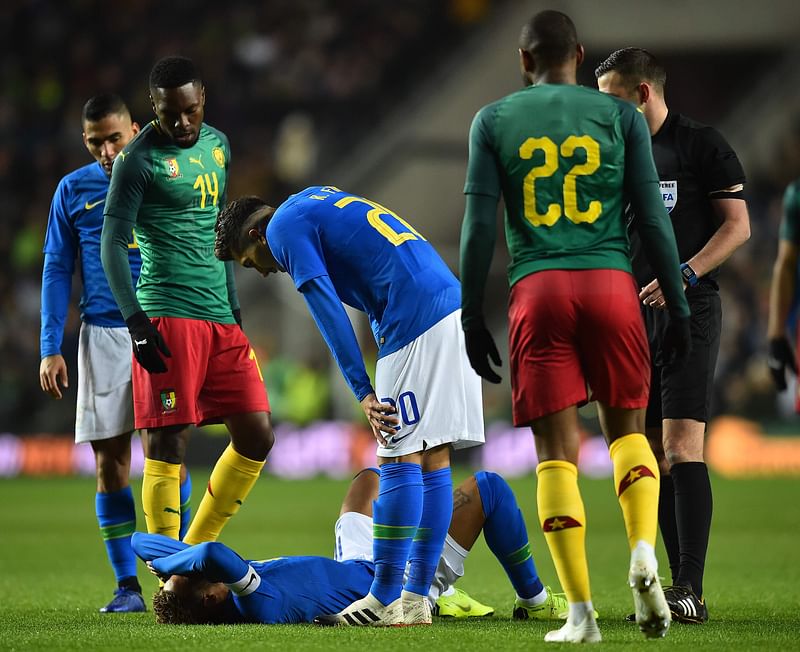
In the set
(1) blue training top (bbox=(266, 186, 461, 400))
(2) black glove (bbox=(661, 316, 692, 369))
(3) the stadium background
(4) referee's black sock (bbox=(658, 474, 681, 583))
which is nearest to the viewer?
(2) black glove (bbox=(661, 316, 692, 369))

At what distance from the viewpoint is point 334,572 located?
16.8 ft

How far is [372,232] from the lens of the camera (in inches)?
201

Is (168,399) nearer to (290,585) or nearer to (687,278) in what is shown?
(290,585)

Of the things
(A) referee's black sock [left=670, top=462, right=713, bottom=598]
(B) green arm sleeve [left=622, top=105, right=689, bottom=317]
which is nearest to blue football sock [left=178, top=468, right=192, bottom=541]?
(A) referee's black sock [left=670, top=462, right=713, bottom=598]

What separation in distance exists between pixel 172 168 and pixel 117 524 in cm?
171

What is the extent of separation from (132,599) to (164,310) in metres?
1.31

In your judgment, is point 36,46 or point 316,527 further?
point 36,46

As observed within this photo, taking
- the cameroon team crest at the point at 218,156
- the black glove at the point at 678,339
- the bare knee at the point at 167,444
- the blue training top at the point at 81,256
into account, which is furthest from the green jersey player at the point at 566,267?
the blue training top at the point at 81,256

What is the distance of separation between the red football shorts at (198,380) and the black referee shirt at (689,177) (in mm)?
1926

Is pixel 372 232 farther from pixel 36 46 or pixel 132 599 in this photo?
pixel 36 46

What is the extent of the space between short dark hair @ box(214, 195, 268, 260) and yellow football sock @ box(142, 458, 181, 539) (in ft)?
3.55

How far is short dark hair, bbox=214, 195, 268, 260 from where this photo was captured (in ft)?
17.6

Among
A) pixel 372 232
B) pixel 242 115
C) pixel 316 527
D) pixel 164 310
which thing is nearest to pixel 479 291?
pixel 372 232

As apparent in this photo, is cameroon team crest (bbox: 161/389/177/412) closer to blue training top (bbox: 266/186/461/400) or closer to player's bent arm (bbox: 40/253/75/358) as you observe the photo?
player's bent arm (bbox: 40/253/75/358)
